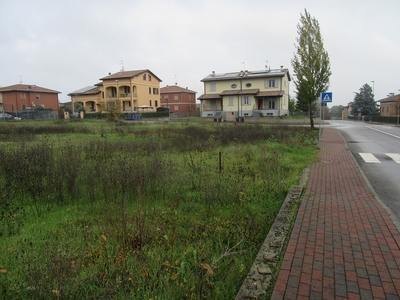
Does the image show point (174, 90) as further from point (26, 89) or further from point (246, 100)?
point (26, 89)

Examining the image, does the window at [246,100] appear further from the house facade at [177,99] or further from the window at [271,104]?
the house facade at [177,99]

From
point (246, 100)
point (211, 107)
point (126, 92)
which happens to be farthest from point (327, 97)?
point (126, 92)

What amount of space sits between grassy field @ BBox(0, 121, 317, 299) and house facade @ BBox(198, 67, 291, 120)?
43802 mm

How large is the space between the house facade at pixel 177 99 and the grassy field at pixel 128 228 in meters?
65.4

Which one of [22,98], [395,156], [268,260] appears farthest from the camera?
[22,98]

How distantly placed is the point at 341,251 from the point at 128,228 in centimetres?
295

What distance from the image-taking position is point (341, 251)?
370cm

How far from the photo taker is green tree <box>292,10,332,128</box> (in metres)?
24.4

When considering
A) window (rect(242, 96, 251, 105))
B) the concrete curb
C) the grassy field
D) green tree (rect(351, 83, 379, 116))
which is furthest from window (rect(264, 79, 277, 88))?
the concrete curb

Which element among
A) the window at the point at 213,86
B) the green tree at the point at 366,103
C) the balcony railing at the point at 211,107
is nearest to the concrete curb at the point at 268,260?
the balcony railing at the point at 211,107

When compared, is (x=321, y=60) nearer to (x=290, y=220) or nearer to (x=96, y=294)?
(x=290, y=220)

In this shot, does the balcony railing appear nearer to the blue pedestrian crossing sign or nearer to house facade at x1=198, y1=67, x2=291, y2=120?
house facade at x1=198, y1=67, x2=291, y2=120

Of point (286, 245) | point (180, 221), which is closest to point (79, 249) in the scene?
point (180, 221)

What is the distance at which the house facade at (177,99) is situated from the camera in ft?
239
